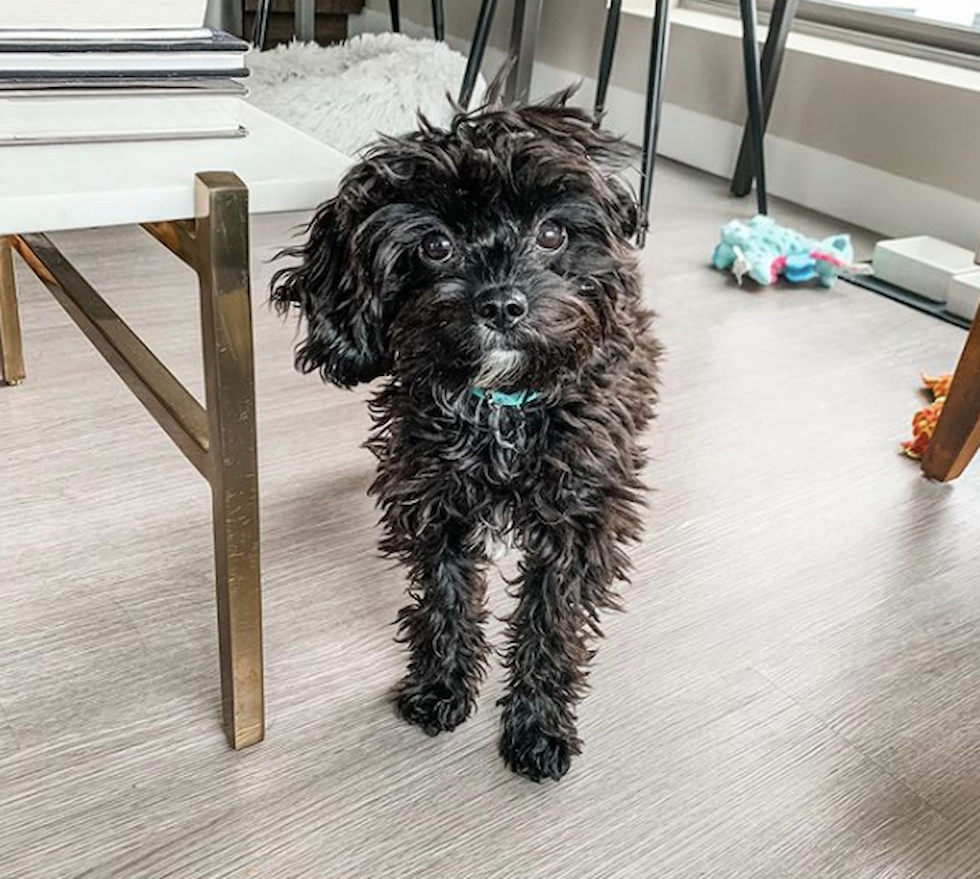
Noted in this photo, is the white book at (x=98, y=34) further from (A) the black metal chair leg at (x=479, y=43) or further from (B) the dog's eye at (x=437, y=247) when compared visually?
(A) the black metal chair leg at (x=479, y=43)

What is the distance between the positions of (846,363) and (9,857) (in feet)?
5.38

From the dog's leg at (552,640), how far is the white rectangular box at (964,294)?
4.86 feet

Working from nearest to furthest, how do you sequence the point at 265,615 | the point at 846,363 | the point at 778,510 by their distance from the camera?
the point at 265,615, the point at 778,510, the point at 846,363

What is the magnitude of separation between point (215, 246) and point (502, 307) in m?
0.24

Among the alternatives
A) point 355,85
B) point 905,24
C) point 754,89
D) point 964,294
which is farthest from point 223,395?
point 905,24

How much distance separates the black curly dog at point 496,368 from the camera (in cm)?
88

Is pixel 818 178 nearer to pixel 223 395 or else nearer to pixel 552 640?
pixel 552 640

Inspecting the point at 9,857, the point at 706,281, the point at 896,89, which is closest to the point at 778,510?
the point at 706,281

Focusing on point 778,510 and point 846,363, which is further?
point 846,363

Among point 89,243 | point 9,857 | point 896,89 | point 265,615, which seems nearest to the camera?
point 9,857

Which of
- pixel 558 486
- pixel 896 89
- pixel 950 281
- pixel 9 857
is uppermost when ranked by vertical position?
pixel 896 89

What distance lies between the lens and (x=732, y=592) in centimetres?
135

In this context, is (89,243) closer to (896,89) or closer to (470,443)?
(470,443)

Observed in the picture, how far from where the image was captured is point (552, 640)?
1056 mm
